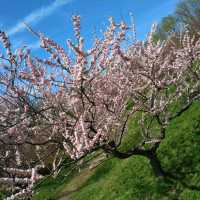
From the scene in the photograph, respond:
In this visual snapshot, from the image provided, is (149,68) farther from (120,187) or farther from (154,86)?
(120,187)

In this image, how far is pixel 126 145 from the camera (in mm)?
15938

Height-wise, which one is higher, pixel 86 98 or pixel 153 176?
pixel 86 98

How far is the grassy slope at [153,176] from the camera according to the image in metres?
9.70

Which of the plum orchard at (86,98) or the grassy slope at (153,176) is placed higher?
the plum orchard at (86,98)

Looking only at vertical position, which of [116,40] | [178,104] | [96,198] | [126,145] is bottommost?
[96,198]

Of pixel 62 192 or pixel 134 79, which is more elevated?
pixel 134 79

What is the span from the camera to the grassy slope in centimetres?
970

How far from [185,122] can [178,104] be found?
305cm

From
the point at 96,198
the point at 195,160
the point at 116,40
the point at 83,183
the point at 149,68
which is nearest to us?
the point at 116,40

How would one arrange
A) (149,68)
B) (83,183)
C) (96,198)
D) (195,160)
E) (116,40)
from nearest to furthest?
(116,40) → (195,160) → (149,68) → (96,198) → (83,183)

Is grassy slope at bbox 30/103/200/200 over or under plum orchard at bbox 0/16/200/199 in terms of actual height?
under

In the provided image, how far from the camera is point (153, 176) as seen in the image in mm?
10656

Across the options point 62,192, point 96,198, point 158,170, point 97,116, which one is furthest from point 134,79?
point 62,192

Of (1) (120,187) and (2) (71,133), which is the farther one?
(1) (120,187)
